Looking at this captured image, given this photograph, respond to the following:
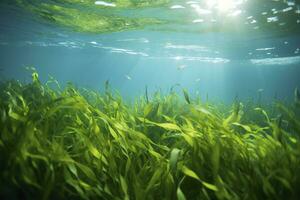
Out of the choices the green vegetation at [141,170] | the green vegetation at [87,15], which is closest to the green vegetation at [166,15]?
the green vegetation at [87,15]

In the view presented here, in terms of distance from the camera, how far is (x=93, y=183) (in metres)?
2.76

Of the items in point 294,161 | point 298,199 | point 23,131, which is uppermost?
point 23,131

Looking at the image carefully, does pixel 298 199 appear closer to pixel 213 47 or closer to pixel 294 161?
pixel 294 161

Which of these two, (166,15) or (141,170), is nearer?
(141,170)

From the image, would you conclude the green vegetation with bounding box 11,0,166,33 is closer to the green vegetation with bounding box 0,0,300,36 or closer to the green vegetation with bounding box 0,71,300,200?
the green vegetation with bounding box 0,0,300,36

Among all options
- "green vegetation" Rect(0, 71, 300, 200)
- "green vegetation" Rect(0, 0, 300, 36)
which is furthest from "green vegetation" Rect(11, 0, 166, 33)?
"green vegetation" Rect(0, 71, 300, 200)

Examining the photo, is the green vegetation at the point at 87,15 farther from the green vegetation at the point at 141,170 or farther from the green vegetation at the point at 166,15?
the green vegetation at the point at 141,170

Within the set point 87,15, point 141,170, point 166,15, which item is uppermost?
point 87,15

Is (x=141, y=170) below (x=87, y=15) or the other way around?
below

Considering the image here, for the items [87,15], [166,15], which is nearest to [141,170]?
[166,15]

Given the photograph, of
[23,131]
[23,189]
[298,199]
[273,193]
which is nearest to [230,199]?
[273,193]

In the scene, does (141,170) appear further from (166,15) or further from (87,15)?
(87,15)

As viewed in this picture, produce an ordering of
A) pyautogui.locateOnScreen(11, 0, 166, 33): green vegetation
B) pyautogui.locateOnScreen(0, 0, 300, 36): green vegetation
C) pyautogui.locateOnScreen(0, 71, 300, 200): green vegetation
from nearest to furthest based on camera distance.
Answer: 1. pyautogui.locateOnScreen(0, 71, 300, 200): green vegetation
2. pyautogui.locateOnScreen(0, 0, 300, 36): green vegetation
3. pyautogui.locateOnScreen(11, 0, 166, 33): green vegetation

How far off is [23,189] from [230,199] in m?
2.10
